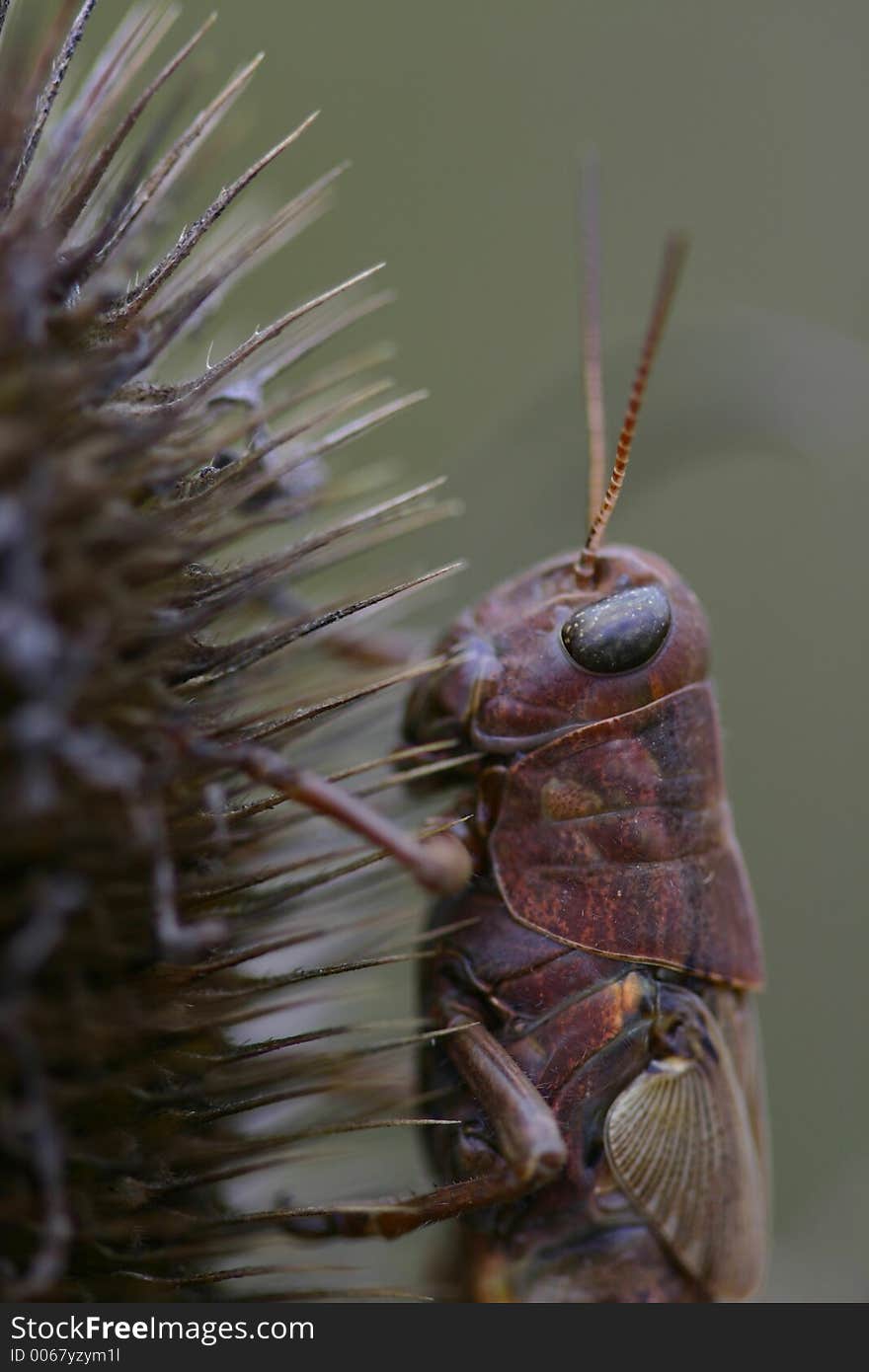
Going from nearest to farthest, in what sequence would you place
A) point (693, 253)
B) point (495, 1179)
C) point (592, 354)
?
point (495, 1179) < point (592, 354) < point (693, 253)

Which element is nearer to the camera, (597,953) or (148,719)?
(148,719)

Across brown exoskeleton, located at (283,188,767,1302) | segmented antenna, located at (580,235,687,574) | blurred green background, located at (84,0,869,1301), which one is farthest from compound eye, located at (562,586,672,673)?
blurred green background, located at (84,0,869,1301)

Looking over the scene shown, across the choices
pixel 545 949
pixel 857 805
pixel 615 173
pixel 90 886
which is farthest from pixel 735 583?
pixel 90 886

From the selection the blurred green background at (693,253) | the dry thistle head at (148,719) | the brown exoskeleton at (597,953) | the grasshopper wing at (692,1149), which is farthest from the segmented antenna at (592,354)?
the blurred green background at (693,253)

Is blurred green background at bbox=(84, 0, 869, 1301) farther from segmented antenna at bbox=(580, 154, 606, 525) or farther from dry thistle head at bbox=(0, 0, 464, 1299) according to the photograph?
dry thistle head at bbox=(0, 0, 464, 1299)

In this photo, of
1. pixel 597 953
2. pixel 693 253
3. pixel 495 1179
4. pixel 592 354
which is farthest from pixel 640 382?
pixel 693 253

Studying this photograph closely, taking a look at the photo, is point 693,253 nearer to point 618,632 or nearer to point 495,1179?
point 618,632

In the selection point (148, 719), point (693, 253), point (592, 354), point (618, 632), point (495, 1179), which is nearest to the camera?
point (148, 719)

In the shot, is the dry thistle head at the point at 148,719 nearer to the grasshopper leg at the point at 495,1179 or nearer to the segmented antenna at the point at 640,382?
the grasshopper leg at the point at 495,1179
